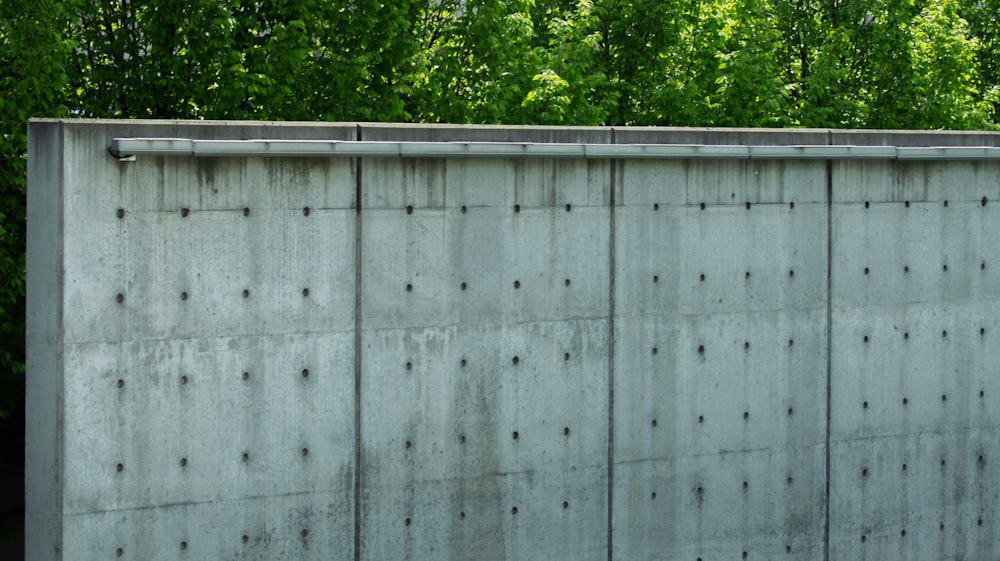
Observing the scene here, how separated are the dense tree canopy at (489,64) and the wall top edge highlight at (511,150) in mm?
4409

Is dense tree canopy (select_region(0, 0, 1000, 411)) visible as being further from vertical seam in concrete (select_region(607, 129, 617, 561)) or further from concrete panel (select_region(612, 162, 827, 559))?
concrete panel (select_region(612, 162, 827, 559))

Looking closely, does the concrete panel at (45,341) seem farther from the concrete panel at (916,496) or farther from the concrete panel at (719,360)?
the concrete panel at (916,496)

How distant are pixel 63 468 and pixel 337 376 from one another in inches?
71.7

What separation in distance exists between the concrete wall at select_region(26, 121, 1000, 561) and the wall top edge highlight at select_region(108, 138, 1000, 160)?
5.0 inches

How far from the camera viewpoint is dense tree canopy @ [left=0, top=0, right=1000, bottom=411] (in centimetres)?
1327

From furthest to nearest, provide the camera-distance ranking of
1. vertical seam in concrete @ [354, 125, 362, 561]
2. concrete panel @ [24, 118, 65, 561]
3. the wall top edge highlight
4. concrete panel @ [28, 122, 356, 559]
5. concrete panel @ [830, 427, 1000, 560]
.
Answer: concrete panel @ [830, 427, 1000, 560], vertical seam in concrete @ [354, 125, 362, 561], the wall top edge highlight, concrete panel @ [28, 122, 356, 559], concrete panel @ [24, 118, 65, 561]

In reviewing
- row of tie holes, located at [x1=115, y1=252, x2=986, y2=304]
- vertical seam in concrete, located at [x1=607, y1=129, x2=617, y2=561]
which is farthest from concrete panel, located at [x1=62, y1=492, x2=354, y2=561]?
A: vertical seam in concrete, located at [x1=607, y1=129, x2=617, y2=561]

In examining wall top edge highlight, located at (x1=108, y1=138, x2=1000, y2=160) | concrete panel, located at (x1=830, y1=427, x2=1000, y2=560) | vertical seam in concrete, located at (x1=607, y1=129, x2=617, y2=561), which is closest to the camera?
wall top edge highlight, located at (x1=108, y1=138, x2=1000, y2=160)

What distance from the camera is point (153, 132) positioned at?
8.32 meters

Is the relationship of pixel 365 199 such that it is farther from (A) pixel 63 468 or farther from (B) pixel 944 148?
(B) pixel 944 148

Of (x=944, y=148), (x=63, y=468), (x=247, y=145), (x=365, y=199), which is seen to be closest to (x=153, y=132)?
(x=247, y=145)

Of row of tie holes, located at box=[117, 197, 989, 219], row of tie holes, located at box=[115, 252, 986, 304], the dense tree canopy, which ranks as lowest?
row of tie holes, located at box=[115, 252, 986, 304]

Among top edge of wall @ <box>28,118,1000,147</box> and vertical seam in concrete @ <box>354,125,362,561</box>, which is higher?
top edge of wall @ <box>28,118,1000,147</box>

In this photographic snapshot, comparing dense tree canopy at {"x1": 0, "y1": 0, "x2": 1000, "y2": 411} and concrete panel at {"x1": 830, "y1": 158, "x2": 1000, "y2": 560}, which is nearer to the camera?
concrete panel at {"x1": 830, "y1": 158, "x2": 1000, "y2": 560}
